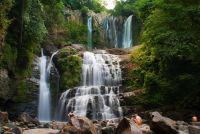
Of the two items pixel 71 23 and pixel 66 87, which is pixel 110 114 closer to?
pixel 66 87

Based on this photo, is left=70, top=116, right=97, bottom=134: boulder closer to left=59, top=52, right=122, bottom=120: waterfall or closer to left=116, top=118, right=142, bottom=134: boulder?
left=116, top=118, right=142, bottom=134: boulder

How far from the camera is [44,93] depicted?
2622 centimetres

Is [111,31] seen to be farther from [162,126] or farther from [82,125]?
[82,125]

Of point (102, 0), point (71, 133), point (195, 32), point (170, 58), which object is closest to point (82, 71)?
point (170, 58)

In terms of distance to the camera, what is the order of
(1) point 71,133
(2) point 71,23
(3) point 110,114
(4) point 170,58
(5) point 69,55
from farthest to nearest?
(2) point 71,23
(5) point 69,55
(3) point 110,114
(4) point 170,58
(1) point 71,133

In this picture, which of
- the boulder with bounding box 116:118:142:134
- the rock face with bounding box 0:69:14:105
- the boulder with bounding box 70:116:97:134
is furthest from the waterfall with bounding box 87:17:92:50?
the boulder with bounding box 116:118:142:134

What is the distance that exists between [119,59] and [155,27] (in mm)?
5635

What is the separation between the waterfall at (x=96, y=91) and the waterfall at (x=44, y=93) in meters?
1.03

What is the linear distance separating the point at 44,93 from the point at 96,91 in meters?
3.89

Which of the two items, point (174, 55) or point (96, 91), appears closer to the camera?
point (174, 55)

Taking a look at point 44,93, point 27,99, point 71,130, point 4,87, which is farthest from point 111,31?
point 71,130

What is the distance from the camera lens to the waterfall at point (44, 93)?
2528cm

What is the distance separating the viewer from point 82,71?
90.3 feet

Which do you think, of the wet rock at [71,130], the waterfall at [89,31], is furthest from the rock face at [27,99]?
the wet rock at [71,130]
